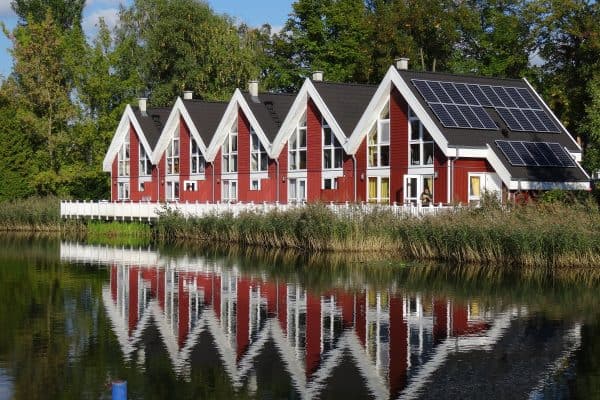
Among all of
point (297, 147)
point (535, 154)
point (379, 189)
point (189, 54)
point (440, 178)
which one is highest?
point (189, 54)

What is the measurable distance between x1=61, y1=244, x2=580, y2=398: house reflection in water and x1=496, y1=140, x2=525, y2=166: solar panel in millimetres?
18258

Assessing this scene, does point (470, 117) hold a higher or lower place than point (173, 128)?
lower

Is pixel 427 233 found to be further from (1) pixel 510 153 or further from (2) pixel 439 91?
(2) pixel 439 91

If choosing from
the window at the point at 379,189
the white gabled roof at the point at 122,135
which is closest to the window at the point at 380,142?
the window at the point at 379,189

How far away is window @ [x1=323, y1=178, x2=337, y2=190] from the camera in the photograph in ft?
166

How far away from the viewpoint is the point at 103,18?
73.2 m

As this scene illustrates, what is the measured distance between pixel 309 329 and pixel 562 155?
28859mm

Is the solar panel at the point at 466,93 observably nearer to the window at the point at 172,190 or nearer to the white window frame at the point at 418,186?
the white window frame at the point at 418,186

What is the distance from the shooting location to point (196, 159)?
2429 inches

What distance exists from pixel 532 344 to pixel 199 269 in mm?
16388

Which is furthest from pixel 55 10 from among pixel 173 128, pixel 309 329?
pixel 309 329

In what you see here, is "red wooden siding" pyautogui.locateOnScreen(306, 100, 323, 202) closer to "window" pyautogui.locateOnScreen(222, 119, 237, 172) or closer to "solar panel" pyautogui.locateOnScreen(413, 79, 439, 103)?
"window" pyautogui.locateOnScreen(222, 119, 237, 172)

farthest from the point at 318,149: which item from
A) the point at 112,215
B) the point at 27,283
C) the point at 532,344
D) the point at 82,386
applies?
the point at 82,386

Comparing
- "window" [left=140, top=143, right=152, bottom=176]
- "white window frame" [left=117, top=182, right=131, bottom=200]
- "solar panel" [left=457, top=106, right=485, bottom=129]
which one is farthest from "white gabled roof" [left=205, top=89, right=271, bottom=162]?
"solar panel" [left=457, top=106, right=485, bottom=129]
